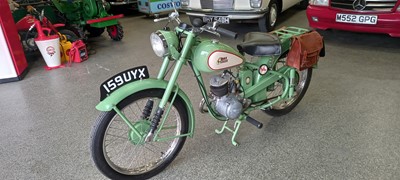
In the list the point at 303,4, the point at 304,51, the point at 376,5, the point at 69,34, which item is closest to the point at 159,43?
the point at 304,51

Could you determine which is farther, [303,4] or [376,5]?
[303,4]

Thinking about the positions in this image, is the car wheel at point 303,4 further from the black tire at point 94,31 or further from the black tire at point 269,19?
the black tire at point 94,31

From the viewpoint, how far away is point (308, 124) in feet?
8.11

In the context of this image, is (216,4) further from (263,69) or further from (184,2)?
(263,69)

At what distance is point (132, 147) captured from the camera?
2.27 m

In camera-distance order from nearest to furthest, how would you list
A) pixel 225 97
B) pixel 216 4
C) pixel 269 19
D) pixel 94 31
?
1. pixel 225 97
2. pixel 216 4
3. pixel 269 19
4. pixel 94 31

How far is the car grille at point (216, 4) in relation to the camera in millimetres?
4477

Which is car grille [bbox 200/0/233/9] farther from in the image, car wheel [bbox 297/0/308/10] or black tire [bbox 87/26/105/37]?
car wheel [bbox 297/0/308/10]

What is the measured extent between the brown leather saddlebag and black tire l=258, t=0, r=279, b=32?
2579 mm

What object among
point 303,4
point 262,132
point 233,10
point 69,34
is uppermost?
point 233,10

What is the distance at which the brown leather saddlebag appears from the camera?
84.3 inches

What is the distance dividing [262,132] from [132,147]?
100 centimetres

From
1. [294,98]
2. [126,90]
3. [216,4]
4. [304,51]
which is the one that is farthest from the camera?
[216,4]

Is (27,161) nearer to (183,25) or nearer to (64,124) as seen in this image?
(64,124)
